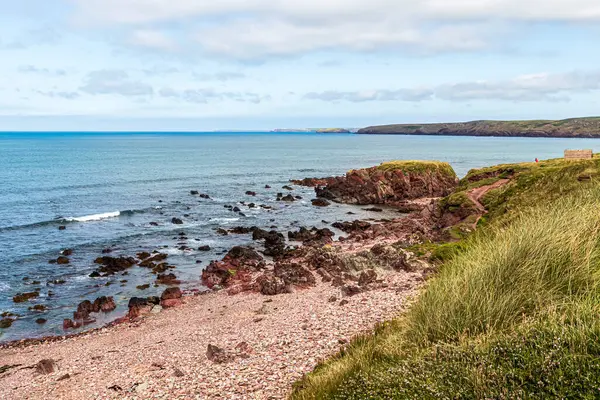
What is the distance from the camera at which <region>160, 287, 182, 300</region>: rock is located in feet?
102

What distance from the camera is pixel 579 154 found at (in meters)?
45.8

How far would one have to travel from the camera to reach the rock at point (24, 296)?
1255 inches

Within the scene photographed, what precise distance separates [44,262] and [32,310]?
1143 cm

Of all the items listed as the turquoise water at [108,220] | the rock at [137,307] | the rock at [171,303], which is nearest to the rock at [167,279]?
the turquoise water at [108,220]

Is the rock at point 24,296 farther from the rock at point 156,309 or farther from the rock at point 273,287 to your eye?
the rock at point 273,287

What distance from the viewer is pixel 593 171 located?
27438 mm

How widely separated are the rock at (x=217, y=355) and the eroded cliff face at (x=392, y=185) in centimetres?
5608

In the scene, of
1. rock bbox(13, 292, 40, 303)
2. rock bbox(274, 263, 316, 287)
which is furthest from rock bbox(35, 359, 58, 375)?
rock bbox(274, 263, 316, 287)

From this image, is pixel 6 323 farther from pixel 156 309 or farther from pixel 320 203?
pixel 320 203

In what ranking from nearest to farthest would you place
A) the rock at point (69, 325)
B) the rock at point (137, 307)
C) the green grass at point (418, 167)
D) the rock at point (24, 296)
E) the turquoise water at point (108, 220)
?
the rock at point (69, 325)
the rock at point (137, 307)
the rock at point (24, 296)
the turquoise water at point (108, 220)
the green grass at point (418, 167)

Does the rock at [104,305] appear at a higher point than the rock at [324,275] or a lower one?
lower

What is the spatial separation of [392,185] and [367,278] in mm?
50540

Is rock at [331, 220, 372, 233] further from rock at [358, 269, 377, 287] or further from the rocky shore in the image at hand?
rock at [358, 269, 377, 287]

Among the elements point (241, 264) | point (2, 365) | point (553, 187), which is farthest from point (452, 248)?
point (2, 365)
